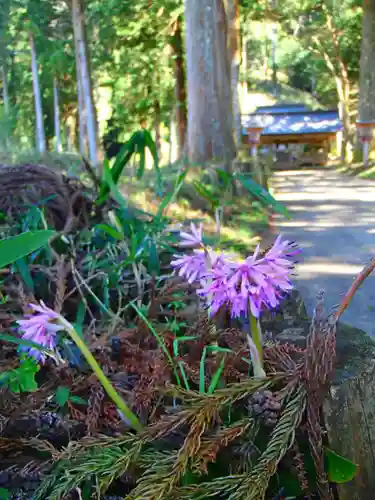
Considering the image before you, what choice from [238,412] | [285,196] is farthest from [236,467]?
[285,196]

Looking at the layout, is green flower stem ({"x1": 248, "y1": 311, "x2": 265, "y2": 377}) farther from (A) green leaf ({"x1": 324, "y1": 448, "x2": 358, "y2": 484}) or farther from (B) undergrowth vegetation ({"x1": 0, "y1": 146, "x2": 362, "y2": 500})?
(A) green leaf ({"x1": 324, "y1": 448, "x2": 358, "y2": 484})

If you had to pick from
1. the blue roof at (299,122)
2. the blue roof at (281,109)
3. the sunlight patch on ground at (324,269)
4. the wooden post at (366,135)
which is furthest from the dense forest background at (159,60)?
the sunlight patch on ground at (324,269)

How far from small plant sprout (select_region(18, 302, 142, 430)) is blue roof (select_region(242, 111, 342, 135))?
37.2 meters

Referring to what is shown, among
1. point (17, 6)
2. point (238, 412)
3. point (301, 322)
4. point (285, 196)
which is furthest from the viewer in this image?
point (17, 6)

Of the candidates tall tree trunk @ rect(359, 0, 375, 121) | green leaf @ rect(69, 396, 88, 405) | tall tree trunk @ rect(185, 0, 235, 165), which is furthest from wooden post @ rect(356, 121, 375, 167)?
green leaf @ rect(69, 396, 88, 405)

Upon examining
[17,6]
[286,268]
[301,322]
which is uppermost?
[17,6]

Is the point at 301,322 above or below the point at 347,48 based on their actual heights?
below

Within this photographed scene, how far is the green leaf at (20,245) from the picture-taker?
990mm

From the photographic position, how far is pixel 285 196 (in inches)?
583

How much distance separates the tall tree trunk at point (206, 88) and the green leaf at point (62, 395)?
925 cm

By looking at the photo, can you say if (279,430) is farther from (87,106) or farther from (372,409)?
(87,106)

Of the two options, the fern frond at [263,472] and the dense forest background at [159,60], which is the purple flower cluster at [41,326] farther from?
the dense forest background at [159,60]

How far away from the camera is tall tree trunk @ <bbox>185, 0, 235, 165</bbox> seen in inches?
413

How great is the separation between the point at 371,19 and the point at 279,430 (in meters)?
26.1
